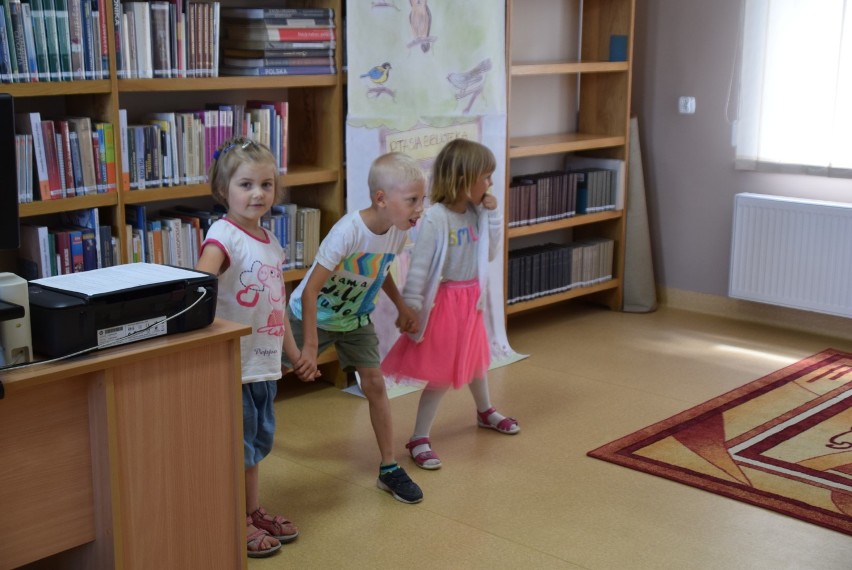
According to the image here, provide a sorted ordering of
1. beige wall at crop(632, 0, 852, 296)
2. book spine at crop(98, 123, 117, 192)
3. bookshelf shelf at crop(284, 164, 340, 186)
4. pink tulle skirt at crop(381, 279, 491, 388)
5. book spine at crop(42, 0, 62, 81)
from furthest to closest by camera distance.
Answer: beige wall at crop(632, 0, 852, 296) → bookshelf shelf at crop(284, 164, 340, 186) → pink tulle skirt at crop(381, 279, 491, 388) → book spine at crop(98, 123, 117, 192) → book spine at crop(42, 0, 62, 81)

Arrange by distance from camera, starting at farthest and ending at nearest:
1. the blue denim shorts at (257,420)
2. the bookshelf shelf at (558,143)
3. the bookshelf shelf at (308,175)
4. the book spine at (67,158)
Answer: the bookshelf shelf at (558,143) → the bookshelf shelf at (308,175) → the book spine at (67,158) → the blue denim shorts at (257,420)

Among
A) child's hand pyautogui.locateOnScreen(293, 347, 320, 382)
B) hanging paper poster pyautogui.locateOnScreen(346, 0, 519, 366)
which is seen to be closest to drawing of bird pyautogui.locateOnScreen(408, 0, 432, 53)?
hanging paper poster pyautogui.locateOnScreen(346, 0, 519, 366)

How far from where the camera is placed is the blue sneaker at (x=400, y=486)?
3.21 m

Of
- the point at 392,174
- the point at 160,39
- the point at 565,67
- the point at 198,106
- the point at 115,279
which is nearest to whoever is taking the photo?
the point at 115,279

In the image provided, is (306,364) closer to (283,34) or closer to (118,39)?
(118,39)

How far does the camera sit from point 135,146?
350 centimetres

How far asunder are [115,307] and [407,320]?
1.42m

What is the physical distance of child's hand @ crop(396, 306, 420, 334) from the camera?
3352 mm

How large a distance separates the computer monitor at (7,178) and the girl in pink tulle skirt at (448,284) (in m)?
1.64

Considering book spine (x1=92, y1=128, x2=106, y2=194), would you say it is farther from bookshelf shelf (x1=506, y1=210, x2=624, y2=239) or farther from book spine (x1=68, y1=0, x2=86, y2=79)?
bookshelf shelf (x1=506, y1=210, x2=624, y2=239)

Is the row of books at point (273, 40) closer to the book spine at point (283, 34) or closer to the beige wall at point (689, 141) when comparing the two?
the book spine at point (283, 34)

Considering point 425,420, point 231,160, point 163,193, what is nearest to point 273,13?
point 163,193

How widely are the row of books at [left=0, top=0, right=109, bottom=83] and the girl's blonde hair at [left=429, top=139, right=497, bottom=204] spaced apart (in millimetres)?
1149

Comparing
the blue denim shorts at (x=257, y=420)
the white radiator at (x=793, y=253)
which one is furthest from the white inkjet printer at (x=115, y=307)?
the white radiator at (x=793, y=253)
